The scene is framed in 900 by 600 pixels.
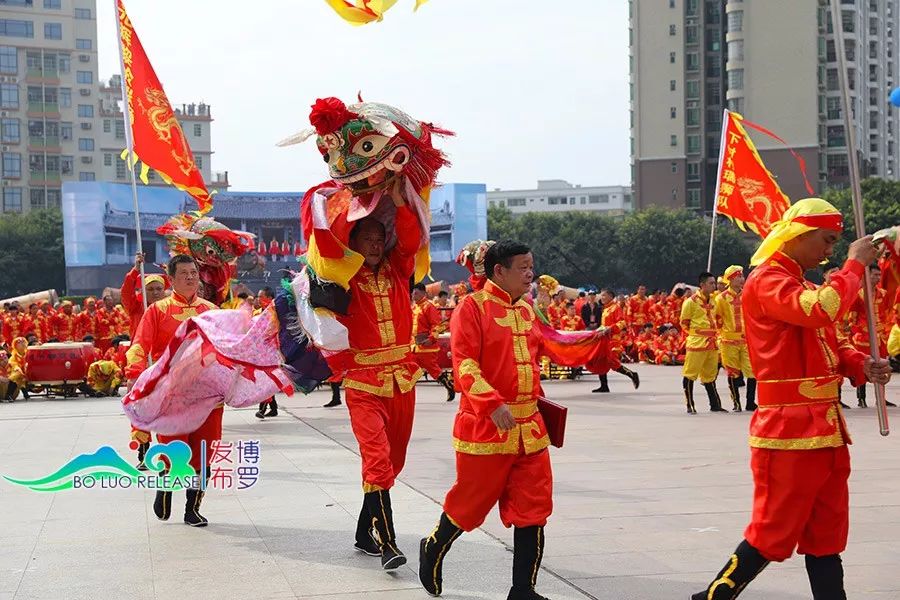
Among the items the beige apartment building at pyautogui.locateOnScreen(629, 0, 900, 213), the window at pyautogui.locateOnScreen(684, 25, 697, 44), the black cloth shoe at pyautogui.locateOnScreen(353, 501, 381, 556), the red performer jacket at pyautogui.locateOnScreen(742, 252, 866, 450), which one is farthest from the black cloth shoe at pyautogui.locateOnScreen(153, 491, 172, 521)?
the window at pyautogui.locateOnScreen(684, 25, 697, 44)

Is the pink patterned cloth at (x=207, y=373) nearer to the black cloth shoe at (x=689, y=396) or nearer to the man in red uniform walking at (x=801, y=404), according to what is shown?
the man in red uniform walking at (x=801, y=404)

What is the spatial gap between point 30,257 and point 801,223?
69031mm

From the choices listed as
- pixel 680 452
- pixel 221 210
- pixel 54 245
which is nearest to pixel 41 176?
pixel 54 245

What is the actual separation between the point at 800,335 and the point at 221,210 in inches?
2159

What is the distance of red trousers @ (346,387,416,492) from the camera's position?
20.4 feet

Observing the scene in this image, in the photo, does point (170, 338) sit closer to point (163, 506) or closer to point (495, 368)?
point (163, 506)

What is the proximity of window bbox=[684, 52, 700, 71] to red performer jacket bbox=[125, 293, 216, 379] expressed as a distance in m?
78.9

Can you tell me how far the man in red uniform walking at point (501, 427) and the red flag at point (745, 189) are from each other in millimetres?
11322

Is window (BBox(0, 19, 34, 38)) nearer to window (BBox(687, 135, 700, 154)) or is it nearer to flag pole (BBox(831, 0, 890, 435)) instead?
window (BBox(687, 135, 700, 154))

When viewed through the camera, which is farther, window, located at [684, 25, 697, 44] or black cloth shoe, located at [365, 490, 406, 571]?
window, located at [684, 25, 697, 44]

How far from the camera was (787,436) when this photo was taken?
4.79 meters

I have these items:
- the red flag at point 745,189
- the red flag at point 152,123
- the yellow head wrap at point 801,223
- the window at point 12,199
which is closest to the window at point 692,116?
the window at point 12,199

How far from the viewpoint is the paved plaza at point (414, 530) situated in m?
5.82

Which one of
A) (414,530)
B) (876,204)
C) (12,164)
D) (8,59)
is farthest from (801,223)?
(8,59)
